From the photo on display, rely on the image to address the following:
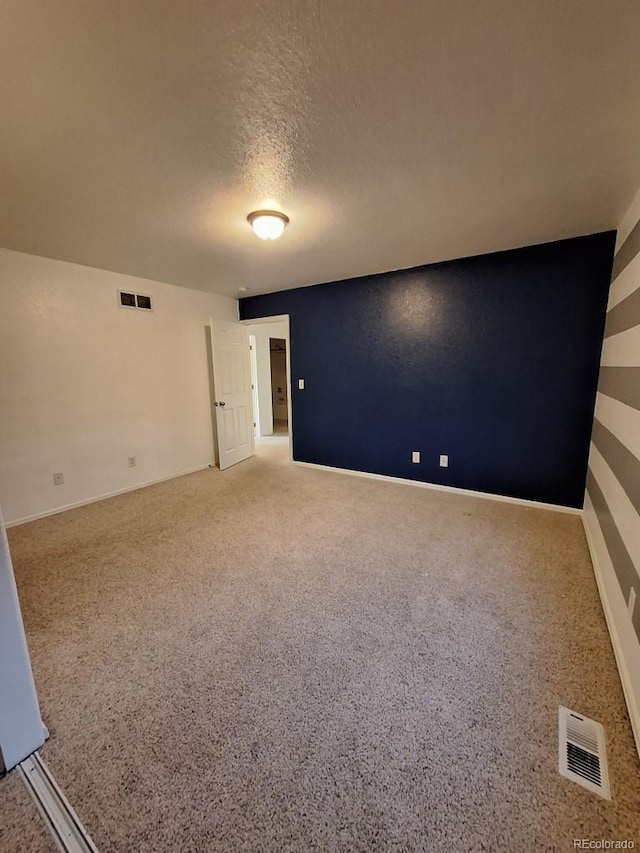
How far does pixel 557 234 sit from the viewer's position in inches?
108

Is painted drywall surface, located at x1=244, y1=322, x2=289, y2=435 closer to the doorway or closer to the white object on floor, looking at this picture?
the doorway

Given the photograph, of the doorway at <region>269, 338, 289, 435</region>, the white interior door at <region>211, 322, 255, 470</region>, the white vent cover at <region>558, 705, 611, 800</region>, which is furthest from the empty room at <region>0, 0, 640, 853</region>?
the doorway at <region>269, 338, 289, 435</region>

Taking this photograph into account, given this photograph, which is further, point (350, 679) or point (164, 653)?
point (164, 653)

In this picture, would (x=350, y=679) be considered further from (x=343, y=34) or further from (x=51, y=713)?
(x=343, y=34)

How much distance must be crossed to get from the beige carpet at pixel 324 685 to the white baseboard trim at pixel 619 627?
43mm

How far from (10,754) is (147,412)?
330 cm

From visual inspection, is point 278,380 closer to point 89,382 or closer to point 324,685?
point 89,382

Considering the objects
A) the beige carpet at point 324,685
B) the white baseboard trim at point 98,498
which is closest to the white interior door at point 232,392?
the white baseboard trim at point 98,498

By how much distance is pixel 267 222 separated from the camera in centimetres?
225

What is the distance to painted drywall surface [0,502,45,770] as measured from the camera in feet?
3.62

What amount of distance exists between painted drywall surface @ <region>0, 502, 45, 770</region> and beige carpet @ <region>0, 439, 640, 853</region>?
98mm

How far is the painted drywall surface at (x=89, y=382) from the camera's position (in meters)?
2.98

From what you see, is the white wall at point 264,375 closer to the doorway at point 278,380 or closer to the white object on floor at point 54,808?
the doorway at point 278,380

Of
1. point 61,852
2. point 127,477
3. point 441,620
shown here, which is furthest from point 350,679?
point 127,477
